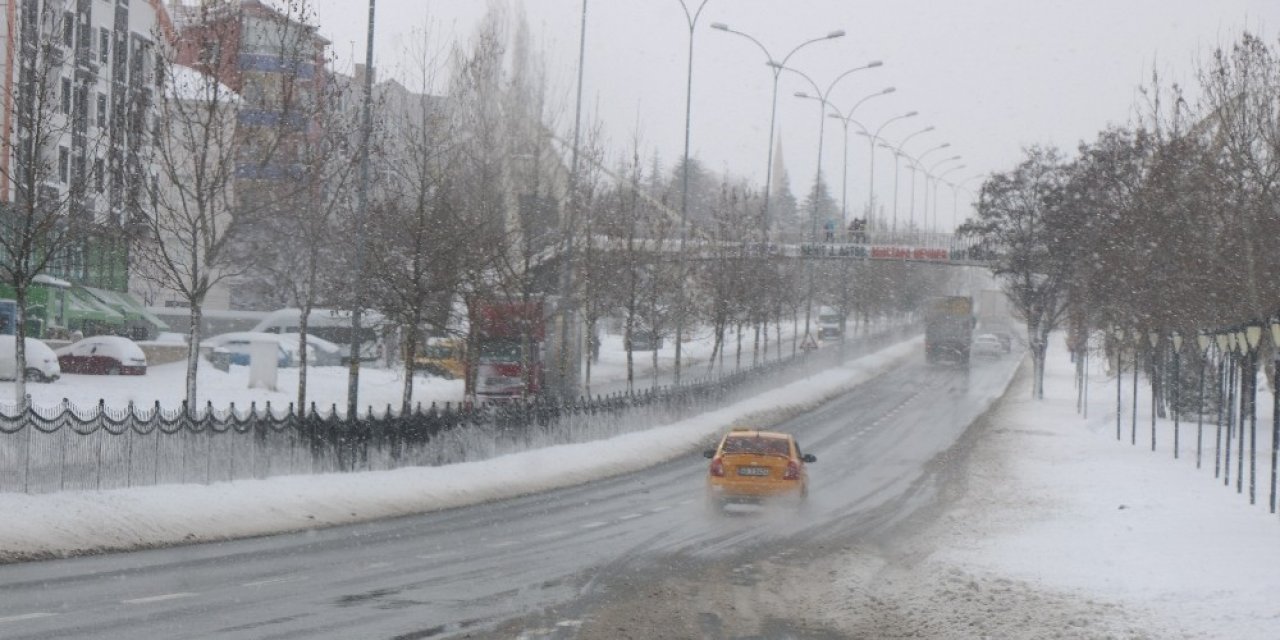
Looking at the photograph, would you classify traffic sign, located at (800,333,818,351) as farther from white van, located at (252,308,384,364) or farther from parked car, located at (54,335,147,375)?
parked car, located at (54,335,147,375)

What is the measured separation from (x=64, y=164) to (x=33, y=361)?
16697 millimetres

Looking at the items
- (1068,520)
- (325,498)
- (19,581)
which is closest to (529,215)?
(325,498)

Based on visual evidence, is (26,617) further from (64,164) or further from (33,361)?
(64,164)

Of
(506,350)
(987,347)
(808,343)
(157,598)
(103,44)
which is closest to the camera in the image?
(157,598)

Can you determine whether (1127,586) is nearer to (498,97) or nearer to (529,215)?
(529,215)

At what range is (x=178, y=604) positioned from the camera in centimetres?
1388

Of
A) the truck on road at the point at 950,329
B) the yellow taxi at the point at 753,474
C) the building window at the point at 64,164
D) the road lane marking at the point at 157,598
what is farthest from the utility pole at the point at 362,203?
the truck on road at the point at 950,329

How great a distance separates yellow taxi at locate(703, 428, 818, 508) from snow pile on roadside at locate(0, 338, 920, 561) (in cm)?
461

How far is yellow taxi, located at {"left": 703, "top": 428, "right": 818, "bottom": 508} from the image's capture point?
2570 centimetres

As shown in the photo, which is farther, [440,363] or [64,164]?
[440,363]

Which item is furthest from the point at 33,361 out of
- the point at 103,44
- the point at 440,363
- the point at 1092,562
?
the point at 1092,562

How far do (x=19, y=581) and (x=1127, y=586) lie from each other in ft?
38.4

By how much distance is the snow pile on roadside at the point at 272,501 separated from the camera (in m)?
18.6

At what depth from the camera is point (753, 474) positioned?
25781 millimetres
